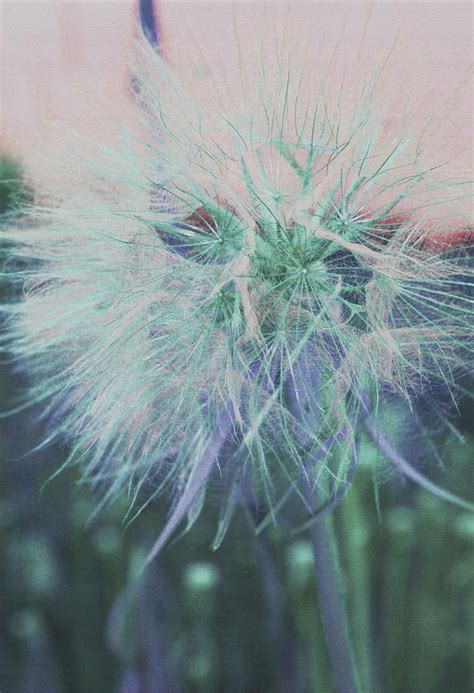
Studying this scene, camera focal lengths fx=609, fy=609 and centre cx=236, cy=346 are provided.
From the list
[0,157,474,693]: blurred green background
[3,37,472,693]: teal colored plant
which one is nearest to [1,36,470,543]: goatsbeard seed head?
[3,37,472,693]: teal colored plant

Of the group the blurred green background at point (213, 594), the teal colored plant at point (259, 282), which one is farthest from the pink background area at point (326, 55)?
the blurred green background at point (213, 594)

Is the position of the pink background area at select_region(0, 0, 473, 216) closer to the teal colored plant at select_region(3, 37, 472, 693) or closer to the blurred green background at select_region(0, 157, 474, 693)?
the teal colored plant at select_region(3, 37, 472, 693)

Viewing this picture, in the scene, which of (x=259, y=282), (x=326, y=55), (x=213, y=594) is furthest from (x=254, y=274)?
(x=213, y=594)

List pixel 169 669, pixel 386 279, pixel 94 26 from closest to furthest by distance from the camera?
pixel 386 279, pixel 94 26, pixel 169 669

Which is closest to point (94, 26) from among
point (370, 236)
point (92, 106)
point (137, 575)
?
point (92, 106)

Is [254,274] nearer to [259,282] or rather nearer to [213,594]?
[259,282]

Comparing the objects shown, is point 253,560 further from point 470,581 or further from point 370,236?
point 370,236
